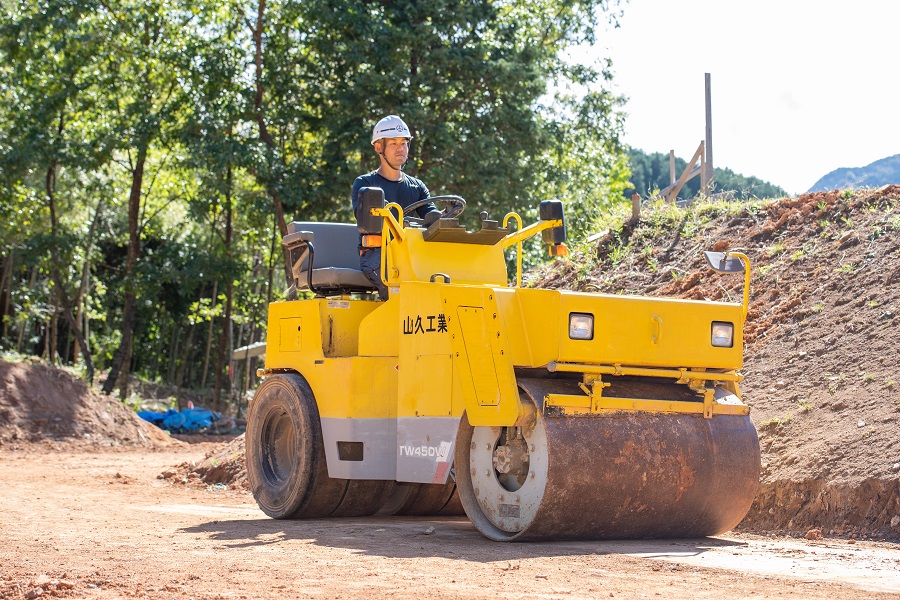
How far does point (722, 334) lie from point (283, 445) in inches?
158

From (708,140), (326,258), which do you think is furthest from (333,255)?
(708,140)

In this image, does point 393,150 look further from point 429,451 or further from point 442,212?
point 429,451

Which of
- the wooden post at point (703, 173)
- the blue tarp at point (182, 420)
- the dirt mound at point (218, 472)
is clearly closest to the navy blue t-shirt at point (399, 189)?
the dirt mound at point (218, 472)

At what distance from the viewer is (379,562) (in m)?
6.49

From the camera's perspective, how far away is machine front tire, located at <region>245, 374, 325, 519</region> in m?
9.15

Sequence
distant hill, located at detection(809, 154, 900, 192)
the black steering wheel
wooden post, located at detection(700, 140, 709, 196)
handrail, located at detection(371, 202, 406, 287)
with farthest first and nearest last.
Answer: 1. wooden post, located at detection(700, 140, 709, 196)
2. distant hill, located at detection(809, 154, 900, 192)
3. the black steering wheel
4. handrail, located at detection(371, 202, 406, 287)

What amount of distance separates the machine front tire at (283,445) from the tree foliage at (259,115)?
486 inches

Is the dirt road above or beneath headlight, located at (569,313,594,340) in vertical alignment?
beneath

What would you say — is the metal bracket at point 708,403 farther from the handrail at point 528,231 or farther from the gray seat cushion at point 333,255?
the gray seat cushion at point 333,255

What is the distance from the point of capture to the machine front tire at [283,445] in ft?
30.0

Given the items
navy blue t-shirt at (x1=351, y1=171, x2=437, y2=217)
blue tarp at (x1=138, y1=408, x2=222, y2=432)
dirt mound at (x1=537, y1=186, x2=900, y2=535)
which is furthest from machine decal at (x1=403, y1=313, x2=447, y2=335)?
blue tarp at (x1=138, y1=408, x2=222, y2=432)

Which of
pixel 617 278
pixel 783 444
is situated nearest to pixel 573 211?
pixel 617 278

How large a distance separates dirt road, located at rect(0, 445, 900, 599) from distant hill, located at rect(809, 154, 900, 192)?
764 centimetres

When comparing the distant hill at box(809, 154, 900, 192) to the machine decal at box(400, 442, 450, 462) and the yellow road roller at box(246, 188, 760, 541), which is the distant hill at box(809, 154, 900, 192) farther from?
the machine decal at box(400, 442, 450, 462)
